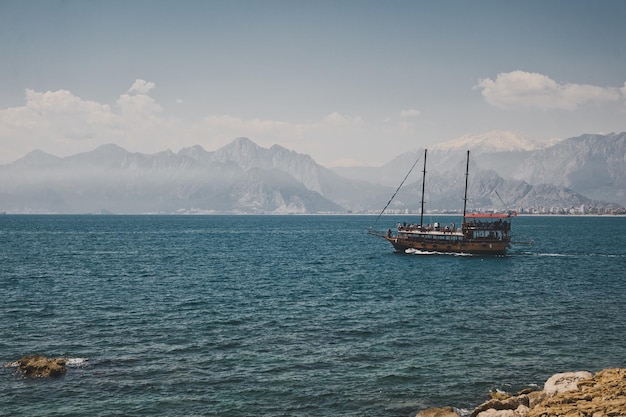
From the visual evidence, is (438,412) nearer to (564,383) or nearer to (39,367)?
(564,383)

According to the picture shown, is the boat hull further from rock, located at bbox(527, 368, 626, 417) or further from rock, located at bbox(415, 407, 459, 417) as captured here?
rock, located at bbox(415, 407, 459, 417)

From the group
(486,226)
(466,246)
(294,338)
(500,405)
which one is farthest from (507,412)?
(486,226)

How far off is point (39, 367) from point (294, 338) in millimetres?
16747

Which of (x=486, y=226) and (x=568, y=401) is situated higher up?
(x=486, y=226)

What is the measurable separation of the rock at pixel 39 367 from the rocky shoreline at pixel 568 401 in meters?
20.7

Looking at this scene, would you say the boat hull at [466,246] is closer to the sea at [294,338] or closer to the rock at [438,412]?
the sea at [294,338]

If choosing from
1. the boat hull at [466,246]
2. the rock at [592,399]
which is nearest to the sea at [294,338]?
the rock at [592,399]

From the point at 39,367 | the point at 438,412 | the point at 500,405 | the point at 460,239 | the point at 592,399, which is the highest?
the point at 460,239

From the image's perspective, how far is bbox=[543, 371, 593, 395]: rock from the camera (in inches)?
979

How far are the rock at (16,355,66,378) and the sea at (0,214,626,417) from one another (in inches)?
18.2

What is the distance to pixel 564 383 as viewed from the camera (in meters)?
25.5

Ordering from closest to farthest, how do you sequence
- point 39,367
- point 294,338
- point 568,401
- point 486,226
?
point 568,401 → point 39,367 → point 294,338 → point 486,226

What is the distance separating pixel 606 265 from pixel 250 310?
6814 centimetres

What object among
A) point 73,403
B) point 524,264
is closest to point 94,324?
point 73,403
